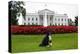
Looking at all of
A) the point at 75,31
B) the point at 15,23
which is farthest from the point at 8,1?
the point at 75,31

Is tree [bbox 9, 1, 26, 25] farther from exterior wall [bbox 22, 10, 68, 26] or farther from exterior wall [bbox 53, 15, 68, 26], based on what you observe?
exterior wall [bbox 53, 15, 68, 26]

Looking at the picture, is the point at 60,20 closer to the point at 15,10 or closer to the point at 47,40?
the point at 47,40

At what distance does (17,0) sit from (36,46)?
0.51 meters

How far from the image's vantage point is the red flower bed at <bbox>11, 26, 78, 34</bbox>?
190cm

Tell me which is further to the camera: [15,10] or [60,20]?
[60,20]

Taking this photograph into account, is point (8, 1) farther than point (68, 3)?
No

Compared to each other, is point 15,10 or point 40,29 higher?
point 15,10

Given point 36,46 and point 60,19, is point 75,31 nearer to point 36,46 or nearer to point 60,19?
point 60,19

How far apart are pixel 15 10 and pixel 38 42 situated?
408mm

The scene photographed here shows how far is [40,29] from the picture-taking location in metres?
1.99

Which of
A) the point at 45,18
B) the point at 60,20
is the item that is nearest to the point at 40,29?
the point at 45,18

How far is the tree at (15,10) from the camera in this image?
186 centimetres

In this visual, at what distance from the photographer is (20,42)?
1.90m

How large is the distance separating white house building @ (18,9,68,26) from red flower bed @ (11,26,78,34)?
0.04 m
